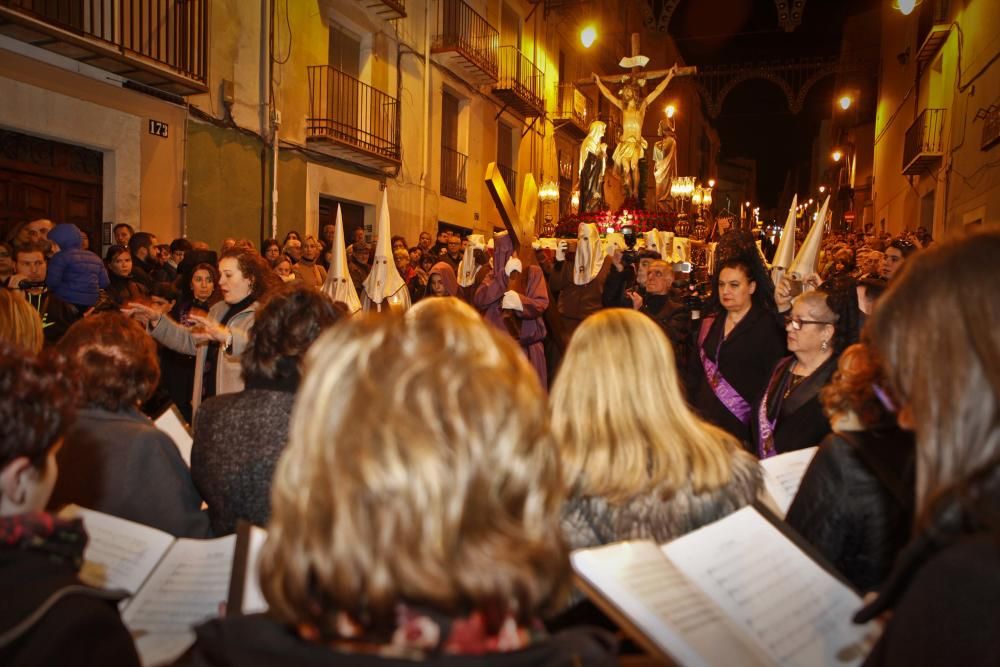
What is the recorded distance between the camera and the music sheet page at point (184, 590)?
1.58 m

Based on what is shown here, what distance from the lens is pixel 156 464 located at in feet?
7.71

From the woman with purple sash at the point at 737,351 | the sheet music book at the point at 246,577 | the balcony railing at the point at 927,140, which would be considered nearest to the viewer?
the sheet music book at the point at 246,577

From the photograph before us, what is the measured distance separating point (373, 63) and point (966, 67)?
11865 mm

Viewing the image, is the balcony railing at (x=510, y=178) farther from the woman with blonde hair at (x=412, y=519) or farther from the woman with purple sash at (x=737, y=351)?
the woman with blonde hair at (x=412, y=519)

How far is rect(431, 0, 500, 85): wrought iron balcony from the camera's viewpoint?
57.3ft

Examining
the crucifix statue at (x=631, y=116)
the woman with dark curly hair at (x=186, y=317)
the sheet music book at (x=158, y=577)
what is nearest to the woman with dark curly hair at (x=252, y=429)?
the sheet music book at (x=158, y=577)

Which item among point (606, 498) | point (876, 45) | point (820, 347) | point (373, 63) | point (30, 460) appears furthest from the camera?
point (876, 45)

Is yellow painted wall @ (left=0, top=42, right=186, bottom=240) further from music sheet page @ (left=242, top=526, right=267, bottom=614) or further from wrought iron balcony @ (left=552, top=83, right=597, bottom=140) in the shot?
wrought iron balcony @ (left=552, top=83, right=597, bottom=140)

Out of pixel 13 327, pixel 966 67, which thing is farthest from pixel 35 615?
pixel 966 67

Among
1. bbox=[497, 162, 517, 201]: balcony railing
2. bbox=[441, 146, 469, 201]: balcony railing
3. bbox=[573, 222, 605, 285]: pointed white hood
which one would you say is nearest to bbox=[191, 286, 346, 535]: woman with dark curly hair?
bbox=[573, 222, 605, 285]: pointed white hood

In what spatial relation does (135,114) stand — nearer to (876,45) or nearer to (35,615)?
(35,615)

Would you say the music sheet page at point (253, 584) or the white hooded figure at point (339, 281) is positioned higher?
the white hooded figure at point (339, 281)

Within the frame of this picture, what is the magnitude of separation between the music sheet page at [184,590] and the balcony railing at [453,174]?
55.4 feet

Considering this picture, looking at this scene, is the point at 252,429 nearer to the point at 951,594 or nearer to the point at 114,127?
the point at 951,594
